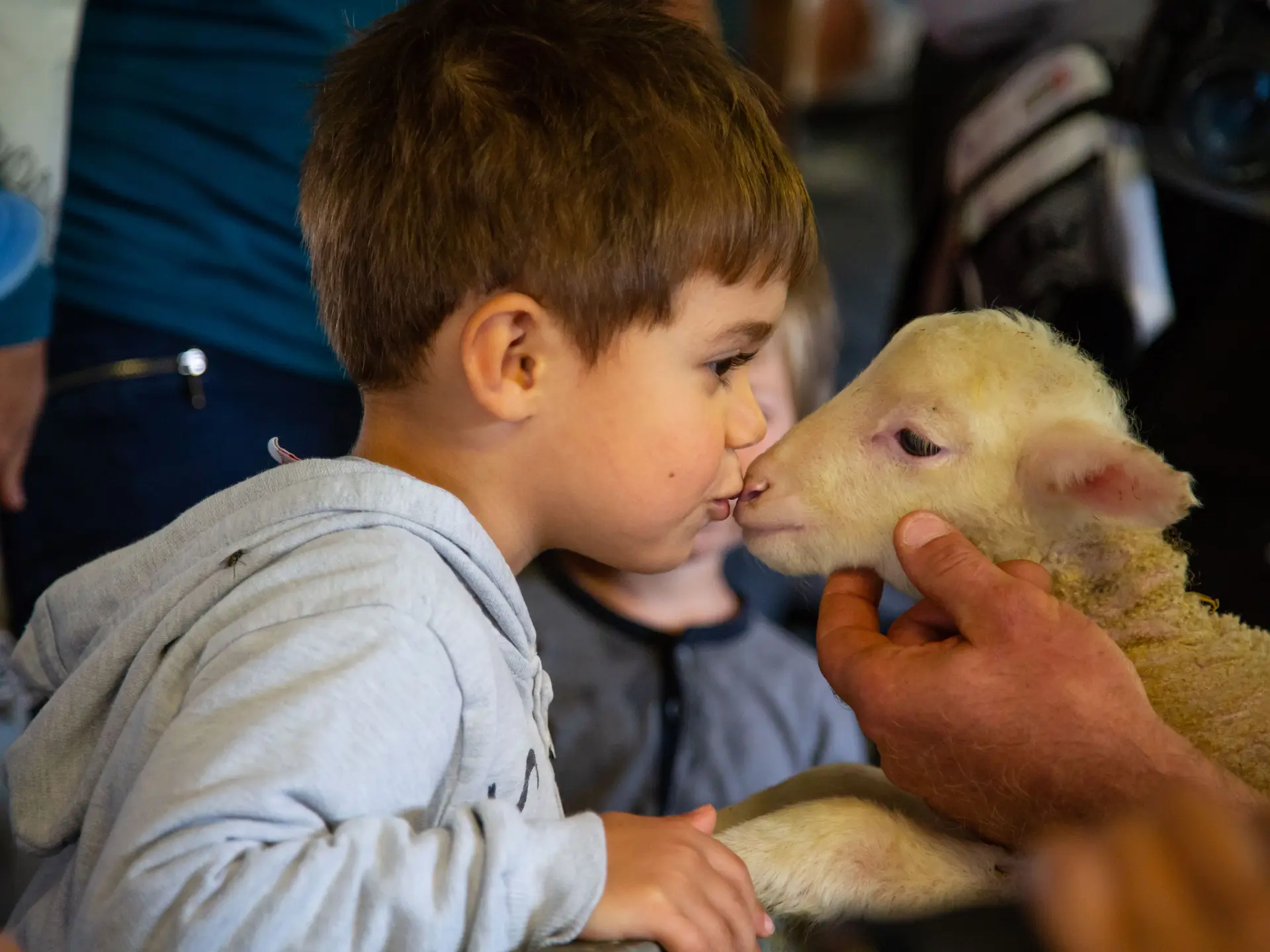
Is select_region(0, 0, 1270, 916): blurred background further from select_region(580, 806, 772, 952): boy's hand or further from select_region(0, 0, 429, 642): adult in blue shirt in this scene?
select_region(580, 806, 772, 952): boy's hand

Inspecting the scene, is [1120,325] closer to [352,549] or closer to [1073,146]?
[1073,146]

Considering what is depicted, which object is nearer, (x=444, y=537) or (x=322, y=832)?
(x=322, y=832)

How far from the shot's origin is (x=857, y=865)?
0.86 metres

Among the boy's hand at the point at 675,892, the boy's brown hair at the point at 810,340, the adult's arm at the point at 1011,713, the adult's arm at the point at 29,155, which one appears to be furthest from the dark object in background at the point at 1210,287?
the adult's arm at the point at 29,155

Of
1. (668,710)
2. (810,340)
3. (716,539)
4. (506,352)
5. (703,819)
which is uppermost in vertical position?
(506,352)

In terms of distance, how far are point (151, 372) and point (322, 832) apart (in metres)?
0.82

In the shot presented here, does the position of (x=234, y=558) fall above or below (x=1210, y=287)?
above

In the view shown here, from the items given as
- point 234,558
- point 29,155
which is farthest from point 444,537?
point 29,155

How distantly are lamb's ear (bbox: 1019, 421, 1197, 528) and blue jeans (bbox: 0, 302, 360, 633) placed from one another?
841mm

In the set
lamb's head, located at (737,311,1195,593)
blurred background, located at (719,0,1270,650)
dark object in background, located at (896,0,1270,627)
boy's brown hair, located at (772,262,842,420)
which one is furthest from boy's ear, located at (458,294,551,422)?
boy's brown hair, located at (772,262,842,420)

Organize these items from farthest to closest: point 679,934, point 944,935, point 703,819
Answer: point 703,819 < point 679,934 < point 944,935

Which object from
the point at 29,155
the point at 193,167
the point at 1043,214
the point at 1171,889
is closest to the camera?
the point at 1171,889

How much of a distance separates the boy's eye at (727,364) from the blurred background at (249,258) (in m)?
0.37

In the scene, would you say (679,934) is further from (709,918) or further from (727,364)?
(727,364)
